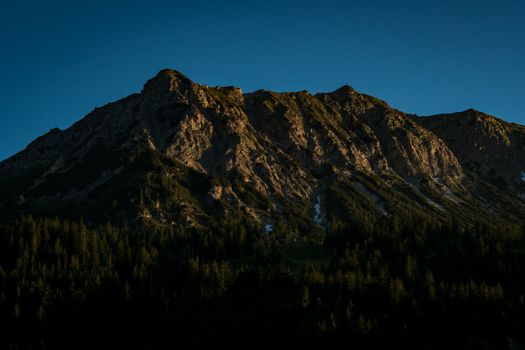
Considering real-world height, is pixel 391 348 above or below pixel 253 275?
below

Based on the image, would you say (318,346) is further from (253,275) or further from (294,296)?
(253,275)

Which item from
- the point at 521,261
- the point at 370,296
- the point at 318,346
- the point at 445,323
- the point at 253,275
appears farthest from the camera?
the point at 521,261

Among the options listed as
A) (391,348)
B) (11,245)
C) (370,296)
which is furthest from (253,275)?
(11,245)

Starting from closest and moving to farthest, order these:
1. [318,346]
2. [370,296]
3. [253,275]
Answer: [318,346] < [370,296] < [253,275]

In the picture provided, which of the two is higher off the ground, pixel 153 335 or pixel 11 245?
pixel 11 245

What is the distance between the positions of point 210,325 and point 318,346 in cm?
2765

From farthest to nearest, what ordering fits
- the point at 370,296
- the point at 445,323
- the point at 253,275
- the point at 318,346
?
the point at 253,275, the point at 370,296, the point at 445,323, the point at 318,346

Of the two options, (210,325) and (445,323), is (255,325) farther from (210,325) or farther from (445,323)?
(445,323)

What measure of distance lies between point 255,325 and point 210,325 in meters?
11.0

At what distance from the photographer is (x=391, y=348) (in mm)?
145750

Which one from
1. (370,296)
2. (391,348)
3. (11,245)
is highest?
(11,245)

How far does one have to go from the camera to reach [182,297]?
169625 millimetres

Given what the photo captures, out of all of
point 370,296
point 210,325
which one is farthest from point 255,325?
point 370,296

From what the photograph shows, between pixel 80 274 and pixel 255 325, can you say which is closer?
pixel 255 325
